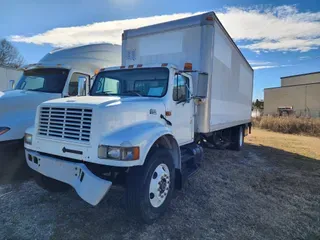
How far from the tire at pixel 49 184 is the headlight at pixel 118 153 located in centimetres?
159

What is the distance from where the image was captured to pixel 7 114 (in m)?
4.91

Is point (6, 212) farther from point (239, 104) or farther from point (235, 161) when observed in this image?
point (239, 104)

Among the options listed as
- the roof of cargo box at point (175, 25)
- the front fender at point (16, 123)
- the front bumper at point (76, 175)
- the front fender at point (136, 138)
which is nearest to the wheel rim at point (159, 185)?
the front fender at point (136, 138)

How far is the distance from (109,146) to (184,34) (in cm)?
350

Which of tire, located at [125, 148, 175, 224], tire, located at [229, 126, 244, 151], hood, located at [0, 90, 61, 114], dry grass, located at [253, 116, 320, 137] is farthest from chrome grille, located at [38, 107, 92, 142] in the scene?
dry grass, located at [253, 116, 320, 137]

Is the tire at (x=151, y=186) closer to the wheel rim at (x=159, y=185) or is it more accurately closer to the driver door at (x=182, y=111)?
the wheel rim at (x=159, y=185)

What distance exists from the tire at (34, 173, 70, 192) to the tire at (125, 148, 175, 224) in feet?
5.46

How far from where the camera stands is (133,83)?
180 inches

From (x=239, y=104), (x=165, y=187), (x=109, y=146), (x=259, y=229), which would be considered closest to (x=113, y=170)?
(x=109, y=146)

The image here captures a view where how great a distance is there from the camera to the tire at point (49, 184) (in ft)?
13.1

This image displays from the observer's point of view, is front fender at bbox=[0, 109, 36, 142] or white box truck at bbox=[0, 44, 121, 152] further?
white box truck at bbox=[0, 44, 121, 152]

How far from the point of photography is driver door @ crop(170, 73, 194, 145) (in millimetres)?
4438

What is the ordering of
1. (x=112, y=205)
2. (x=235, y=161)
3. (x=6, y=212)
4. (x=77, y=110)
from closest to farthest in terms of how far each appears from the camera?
(x=77, y=110) < (x=6, y=212) < (x=112, y=205) < (x=235, y=161)

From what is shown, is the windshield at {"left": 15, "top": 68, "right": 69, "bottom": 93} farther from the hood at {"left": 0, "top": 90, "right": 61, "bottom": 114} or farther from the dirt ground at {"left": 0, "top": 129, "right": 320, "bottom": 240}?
the dirt ground at {"left": 0, "top": 129, "right": 320, "bottom": 240}
